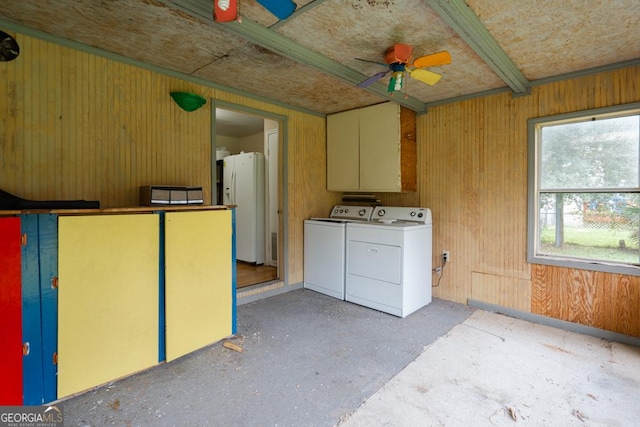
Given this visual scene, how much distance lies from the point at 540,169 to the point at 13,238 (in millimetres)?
4232

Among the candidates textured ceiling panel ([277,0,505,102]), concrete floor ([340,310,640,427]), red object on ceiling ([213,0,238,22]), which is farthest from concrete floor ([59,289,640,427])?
textured ceiling panel ([277,0,505,102])

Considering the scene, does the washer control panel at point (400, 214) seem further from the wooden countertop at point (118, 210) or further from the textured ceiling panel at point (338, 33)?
the wooden countertop at point (118, 210)

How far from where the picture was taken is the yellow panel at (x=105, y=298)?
181cm

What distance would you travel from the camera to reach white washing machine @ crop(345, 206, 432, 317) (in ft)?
10.3

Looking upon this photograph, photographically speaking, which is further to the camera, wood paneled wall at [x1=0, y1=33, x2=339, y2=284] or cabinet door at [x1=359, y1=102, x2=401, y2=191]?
cabinet door at [x1=359, y1=102, x2=401, y2=191]

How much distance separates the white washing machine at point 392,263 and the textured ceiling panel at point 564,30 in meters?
1.77

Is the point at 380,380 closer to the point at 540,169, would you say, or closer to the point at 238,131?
the point at 540,169

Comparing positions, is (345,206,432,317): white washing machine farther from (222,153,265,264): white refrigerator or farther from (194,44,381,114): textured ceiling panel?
(222,153,265,264): white refrigerator

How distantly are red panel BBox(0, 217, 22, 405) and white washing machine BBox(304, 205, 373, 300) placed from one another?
9.09 ft

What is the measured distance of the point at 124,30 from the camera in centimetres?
216

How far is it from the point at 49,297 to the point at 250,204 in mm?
3461

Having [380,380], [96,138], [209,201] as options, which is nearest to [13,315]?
[96,138]

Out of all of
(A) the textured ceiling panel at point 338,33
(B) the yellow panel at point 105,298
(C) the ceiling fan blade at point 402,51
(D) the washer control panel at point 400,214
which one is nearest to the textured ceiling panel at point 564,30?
(A) the textured ceiling panel at point 338,33

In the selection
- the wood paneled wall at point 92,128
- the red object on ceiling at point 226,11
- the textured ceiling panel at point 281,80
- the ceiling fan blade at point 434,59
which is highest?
the textured ceiling panel at point 281,80
